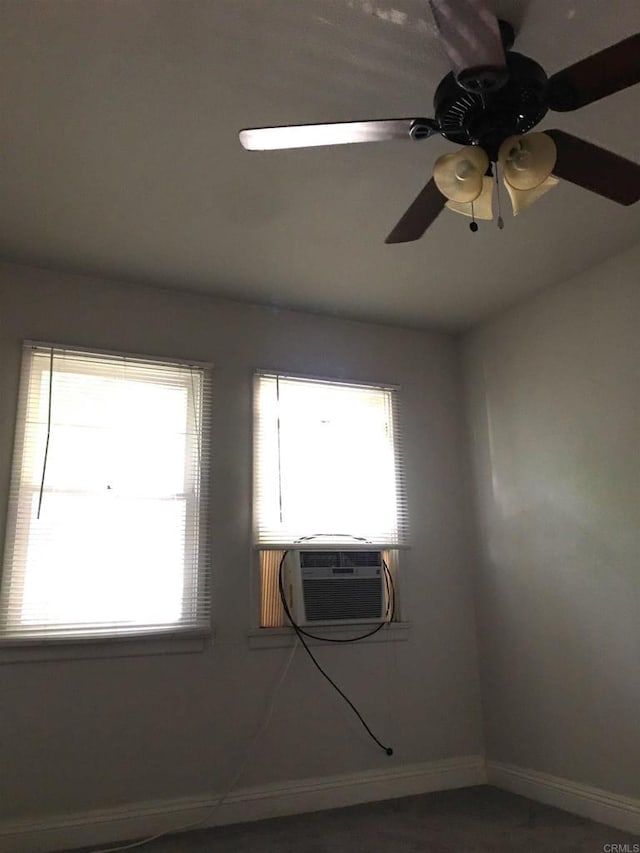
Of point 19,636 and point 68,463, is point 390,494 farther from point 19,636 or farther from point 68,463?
point 19,636

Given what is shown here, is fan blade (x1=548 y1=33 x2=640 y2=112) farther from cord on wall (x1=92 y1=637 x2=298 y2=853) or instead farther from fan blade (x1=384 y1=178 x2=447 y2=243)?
cord on wall (x1=92 y1=637 x2=298 y2=853)

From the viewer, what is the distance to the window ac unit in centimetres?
355

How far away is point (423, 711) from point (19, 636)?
7.13ft

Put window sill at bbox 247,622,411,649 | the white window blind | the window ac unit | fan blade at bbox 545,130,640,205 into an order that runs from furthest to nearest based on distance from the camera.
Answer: the white window blind
the window ac unit
window sill at bbox 247,622,411,649
fan blade at bbox 545,130,640,205

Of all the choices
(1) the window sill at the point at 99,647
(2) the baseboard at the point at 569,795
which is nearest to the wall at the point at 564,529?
(2) the baseboard at the point at 569,795

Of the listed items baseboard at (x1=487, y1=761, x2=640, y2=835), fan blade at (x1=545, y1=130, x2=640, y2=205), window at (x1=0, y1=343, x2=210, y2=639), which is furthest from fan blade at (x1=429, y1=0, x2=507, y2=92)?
baseboard at (x1=487, y1=761, x2=640, y2=835)

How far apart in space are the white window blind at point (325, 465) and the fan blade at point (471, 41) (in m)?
2.35

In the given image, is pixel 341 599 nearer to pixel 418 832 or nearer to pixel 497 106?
pixel 418 832

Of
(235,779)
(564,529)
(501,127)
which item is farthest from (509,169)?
A: (235,779)

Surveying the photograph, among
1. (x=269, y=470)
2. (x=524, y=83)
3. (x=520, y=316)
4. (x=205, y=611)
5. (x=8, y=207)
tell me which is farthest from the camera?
(x=520, y=316)

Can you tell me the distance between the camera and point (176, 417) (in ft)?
11.6

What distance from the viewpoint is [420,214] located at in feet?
7.29

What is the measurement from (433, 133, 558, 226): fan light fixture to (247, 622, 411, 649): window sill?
2.38 meters

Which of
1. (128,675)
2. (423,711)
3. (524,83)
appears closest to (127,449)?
(128,675)
